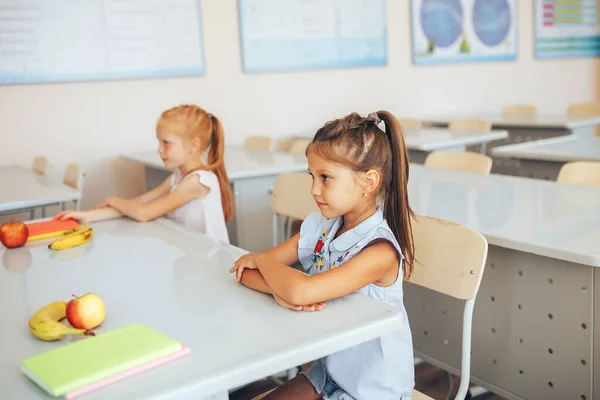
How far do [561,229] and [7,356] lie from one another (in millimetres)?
1375

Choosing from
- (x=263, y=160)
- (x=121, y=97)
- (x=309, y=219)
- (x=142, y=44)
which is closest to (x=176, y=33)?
(x=142, y=44)

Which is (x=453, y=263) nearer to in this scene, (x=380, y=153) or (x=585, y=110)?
(x=380, y=153)

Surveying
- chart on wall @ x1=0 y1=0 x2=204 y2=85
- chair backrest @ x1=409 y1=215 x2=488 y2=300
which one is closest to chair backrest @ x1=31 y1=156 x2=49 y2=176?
chart on wall @ x1=0 y1=0 x2=204 y2=85

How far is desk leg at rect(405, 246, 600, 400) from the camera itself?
164 cm

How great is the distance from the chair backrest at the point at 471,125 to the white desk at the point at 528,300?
213 centimetres

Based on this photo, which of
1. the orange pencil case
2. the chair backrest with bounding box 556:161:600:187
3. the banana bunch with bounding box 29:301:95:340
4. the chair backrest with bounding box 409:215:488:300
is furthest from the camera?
the chair backrest with bounding box 556:161:600:187

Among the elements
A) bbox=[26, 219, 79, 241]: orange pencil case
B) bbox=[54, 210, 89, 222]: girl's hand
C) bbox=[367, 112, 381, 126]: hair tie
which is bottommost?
bbox=[26, 219, 79, 241]: orange pencil case

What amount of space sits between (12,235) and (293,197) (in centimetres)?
89

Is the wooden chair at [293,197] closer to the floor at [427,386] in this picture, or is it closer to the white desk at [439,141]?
the floor at [427,386]

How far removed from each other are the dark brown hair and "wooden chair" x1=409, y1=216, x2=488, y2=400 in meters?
0.11

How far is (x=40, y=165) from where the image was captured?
362 centimetres

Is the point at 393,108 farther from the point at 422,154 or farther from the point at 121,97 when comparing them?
the point at 121,97

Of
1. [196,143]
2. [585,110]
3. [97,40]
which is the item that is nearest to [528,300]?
[196,143]

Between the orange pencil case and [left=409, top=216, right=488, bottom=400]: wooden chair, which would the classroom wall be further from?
[left=409, top=216, right=488, bottom=400]: wooden chair
